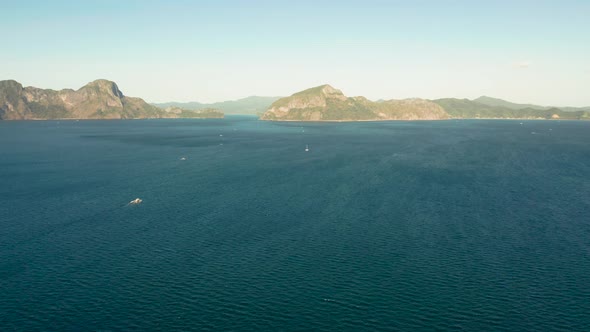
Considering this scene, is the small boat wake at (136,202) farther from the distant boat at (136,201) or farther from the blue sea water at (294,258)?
the blue sea water at (294,258)

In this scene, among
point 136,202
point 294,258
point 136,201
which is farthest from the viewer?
point 136,201

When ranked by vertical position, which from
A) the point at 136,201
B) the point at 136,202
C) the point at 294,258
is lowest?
the point at 294,258

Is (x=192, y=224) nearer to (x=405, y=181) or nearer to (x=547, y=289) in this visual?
(x=547, y=289)

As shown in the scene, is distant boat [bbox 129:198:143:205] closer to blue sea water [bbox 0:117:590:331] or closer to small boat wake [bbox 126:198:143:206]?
small boat wake [bbox 126:198:143:206]

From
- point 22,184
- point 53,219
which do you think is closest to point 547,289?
point 53,219

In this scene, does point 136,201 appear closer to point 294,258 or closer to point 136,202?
point 136,202

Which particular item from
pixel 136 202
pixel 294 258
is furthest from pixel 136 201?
pixel 294 258

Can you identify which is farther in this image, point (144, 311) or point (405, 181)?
point (405, 181)

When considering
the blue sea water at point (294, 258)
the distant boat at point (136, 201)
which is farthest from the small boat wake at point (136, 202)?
the blue sea water at point (294, 258)

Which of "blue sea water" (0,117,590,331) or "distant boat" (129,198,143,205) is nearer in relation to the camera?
"blue sea water" (0,117,590,331)

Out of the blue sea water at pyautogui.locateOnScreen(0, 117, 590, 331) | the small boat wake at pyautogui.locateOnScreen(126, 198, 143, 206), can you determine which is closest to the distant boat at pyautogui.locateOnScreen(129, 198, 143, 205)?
the small boat wake at pyautogui.locateOnScreen(126, 198, 143, 206)

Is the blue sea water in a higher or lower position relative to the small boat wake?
lower
